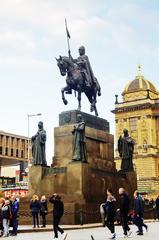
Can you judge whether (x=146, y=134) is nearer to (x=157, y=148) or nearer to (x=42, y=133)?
(x=157, y=148)

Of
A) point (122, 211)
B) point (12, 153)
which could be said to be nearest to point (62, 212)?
point (122, 211)

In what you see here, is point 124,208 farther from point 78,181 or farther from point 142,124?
point 142,124

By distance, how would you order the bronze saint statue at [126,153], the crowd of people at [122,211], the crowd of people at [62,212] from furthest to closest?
1. the bronze saint statue at [126,153]
2. the crowd of people at [62,212]
3. the crowd of people at [122,211]

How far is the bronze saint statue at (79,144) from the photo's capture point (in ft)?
74.2

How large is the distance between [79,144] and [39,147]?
2.94 m

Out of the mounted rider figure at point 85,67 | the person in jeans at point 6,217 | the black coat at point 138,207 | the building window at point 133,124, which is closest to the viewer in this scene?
the black coat at point 138,207

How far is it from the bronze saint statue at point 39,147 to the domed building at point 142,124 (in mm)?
57256

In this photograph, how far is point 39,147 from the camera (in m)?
24.8

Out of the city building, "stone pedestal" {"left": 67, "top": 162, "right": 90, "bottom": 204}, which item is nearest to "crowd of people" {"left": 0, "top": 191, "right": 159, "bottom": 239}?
"stone pedestal" {"left": 67, "top": 162, "right": 90, "bottom": 204}

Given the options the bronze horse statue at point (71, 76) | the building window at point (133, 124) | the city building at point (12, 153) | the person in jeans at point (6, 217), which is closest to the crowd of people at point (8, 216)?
the person in jeans at point (6, 217)

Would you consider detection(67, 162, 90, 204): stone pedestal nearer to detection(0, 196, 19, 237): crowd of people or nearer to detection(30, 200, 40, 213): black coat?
detection(30, 200, 40, 213): black coat

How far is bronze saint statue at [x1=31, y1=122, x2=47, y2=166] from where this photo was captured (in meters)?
24.5

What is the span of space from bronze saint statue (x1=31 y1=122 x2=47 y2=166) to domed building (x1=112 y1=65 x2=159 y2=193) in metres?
57.3

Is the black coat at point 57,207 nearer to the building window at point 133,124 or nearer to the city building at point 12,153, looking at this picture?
the building window at point 133,124
